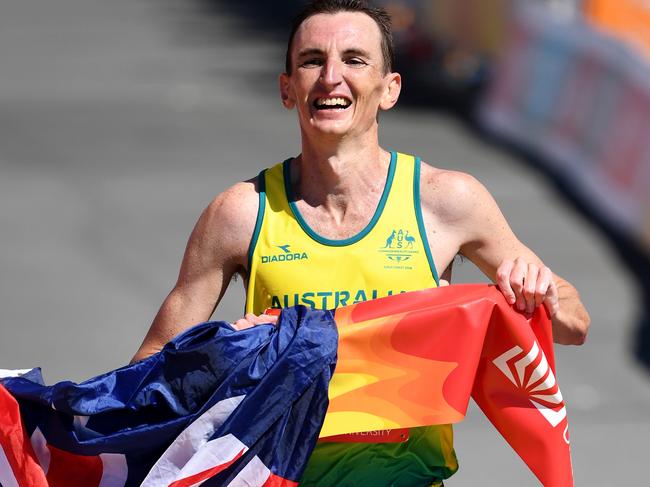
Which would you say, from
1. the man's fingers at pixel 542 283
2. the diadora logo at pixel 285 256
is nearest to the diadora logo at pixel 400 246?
the diadora logo at pixel 285 256

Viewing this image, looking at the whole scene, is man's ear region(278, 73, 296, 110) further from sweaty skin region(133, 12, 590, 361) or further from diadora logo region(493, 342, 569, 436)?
diadora logo region(493, 342, 569, 436)

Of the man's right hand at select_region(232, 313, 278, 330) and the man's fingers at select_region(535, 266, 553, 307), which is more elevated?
the man's fingers at select_region(535, 266, 553, 307)

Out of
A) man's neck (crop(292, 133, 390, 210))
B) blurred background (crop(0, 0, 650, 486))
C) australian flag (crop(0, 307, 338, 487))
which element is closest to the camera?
australian flag (crop(0, 307, 338, 487))

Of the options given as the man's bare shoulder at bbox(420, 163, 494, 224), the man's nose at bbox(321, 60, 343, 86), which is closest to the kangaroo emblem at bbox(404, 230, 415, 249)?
the man's bare shoulder at bbox(420, 163, 494, 224)

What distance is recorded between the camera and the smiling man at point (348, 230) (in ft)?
13.2

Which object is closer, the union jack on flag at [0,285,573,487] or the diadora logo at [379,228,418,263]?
the union jack on flag at [0,285,573,487]

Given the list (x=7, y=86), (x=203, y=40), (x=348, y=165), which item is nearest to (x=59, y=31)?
(x=203, y=40)

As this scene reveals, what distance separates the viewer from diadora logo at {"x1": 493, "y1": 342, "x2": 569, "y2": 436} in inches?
159

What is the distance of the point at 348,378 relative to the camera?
4.02 m

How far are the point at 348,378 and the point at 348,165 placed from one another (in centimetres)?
60

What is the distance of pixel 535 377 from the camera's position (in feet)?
13.4

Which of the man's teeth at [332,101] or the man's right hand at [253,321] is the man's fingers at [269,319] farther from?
the man's teeth at [332,101]

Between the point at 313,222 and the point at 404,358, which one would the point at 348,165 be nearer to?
the point at 313,222

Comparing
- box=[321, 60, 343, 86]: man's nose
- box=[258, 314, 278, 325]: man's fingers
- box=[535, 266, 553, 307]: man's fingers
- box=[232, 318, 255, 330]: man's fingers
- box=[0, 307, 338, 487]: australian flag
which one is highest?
box=[321, 60, 343, 86]: man's nose
